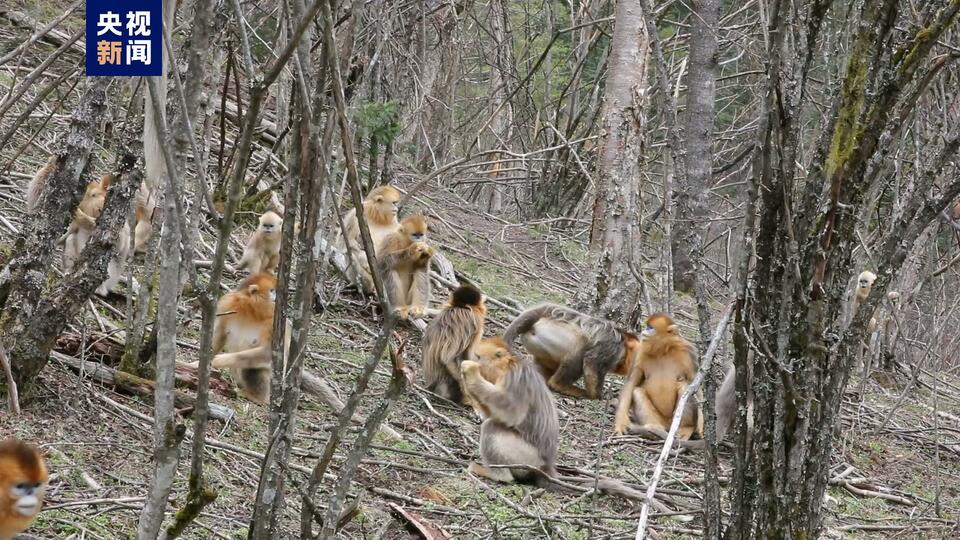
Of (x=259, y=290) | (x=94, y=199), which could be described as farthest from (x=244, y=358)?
(x=94, y=199)

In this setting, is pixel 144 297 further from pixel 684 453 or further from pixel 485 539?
pixel 684 453

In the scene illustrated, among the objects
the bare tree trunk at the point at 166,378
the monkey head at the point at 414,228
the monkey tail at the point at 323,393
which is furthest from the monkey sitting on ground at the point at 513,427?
the bare tree trunk at the point at 166,378

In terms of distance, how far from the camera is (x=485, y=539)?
4605mm

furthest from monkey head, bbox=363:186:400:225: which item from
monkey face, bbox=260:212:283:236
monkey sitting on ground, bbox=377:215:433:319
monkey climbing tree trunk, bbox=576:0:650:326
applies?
monkey climbing tree trunk, bbox=576:0:650:326

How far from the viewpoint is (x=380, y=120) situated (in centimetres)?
787

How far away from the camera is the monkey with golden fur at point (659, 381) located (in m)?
7.10

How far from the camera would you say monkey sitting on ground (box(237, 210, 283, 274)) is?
23.7 ft

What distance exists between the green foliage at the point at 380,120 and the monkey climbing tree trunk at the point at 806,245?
4559 millimetres

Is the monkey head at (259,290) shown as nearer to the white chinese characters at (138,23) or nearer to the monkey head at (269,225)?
the monkey head at (269,225)

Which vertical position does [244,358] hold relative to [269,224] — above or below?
below

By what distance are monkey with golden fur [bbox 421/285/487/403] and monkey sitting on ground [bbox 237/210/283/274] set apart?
124cm

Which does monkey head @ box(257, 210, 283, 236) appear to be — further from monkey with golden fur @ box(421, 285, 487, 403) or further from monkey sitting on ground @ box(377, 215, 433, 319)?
monkey with golden fur @ box(421, 285, 487, 403)

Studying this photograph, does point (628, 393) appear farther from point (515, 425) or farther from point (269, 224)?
point (269, 224)

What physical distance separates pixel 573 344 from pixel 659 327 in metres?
0.78
